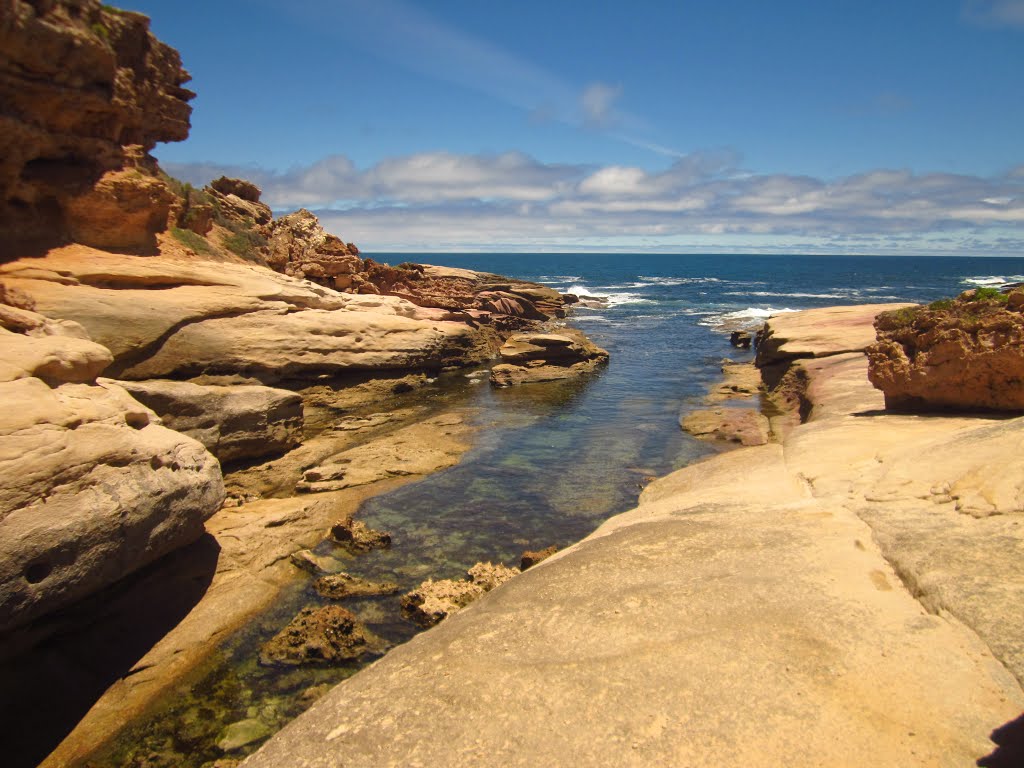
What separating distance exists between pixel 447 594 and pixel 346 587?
4.85 feet

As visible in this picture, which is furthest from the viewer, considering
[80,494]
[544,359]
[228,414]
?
[544,359]

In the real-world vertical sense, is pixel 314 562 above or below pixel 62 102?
below

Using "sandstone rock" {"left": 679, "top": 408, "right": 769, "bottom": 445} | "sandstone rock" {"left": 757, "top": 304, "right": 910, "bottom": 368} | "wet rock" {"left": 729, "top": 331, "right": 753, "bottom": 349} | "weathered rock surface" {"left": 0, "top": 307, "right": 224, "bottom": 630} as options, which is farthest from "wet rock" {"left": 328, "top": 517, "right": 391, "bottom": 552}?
"wet rock" {"left": 729, "top": 331, "right": 753, "bottom": 349}

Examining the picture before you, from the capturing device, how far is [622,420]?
19.0 m

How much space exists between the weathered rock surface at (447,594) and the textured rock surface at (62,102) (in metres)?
15.4

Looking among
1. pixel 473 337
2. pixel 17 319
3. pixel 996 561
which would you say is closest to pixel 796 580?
pixel 996 561

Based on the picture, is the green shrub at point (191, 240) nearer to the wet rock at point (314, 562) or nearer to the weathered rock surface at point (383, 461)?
the weathered rock surface at point (383, 461)

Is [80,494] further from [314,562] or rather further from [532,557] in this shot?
[532,557]

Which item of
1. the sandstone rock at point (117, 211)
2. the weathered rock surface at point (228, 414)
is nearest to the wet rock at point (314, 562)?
the weathered rock surface at point (228, 414)

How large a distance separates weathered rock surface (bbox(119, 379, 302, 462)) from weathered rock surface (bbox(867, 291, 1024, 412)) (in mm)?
12086

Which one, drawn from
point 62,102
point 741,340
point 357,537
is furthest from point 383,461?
point 741,340

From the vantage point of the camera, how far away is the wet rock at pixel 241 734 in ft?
21.0

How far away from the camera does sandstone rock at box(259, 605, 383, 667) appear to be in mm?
7633

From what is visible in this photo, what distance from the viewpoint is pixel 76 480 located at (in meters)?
7.09
